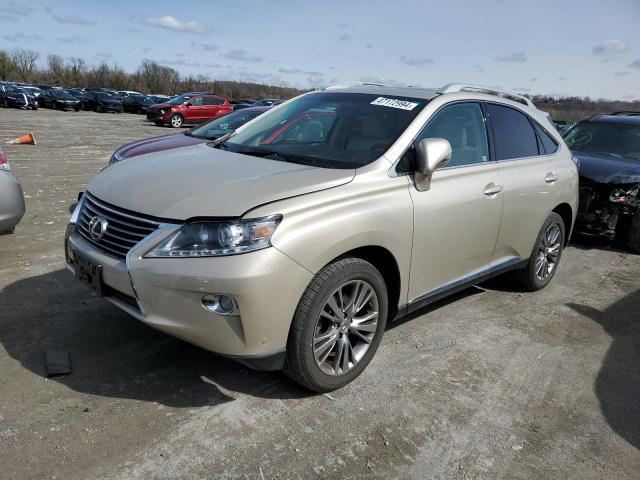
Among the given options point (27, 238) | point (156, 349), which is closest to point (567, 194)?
point (156, 349)

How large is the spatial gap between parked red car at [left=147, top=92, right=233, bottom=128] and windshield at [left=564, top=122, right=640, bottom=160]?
69.4 feet

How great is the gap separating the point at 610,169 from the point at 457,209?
14.1 ft

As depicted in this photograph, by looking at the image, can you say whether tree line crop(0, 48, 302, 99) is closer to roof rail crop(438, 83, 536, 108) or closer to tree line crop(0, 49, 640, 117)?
tree line crop(0, 49, 640, 117)

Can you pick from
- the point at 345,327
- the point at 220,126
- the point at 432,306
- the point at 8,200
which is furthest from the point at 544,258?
the point at 220,126

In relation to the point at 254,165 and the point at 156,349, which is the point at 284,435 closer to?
the point at 156,349

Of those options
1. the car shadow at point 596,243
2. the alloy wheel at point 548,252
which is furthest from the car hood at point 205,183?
the car shadow at point 596,243

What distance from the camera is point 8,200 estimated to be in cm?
475

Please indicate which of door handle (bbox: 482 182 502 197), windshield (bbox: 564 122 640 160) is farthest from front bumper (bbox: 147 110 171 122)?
door handle (bbox: 482 182 502 197)

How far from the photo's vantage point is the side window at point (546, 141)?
15.9 ft

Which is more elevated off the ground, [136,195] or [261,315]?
[136,195]

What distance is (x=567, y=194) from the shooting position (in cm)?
505

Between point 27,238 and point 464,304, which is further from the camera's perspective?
point 27,238

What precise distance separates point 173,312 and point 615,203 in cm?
603

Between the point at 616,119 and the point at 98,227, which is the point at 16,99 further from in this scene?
the point at 98,227
